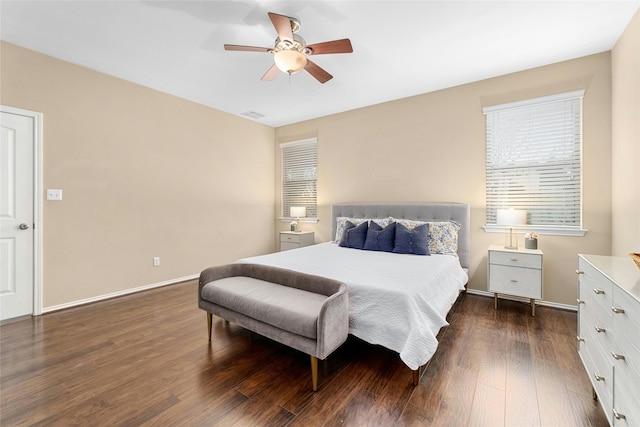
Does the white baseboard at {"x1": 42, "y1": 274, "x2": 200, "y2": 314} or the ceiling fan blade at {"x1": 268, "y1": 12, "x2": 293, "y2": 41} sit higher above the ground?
the ceiling fan blade at {"x1": 268, "y1": 12, "x2": 293, "y2": 41}

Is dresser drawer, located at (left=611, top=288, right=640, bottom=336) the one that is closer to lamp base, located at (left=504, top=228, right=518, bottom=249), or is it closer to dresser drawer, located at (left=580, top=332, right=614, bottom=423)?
dresser drawer, located at (left=580, top=332, right=614, bottom=423)

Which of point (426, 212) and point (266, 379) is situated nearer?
point (266, 379)

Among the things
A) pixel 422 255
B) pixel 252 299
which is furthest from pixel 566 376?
pixel 252 299

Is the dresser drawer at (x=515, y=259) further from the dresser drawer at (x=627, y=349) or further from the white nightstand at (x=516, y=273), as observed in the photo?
the dresser drawer at (x=627, y=349)

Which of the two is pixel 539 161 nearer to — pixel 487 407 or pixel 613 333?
pixel 613 333

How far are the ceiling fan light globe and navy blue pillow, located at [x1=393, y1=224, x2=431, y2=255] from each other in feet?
7.07

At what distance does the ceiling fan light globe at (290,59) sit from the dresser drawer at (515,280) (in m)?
2.97

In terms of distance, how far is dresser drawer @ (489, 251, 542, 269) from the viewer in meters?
2.90

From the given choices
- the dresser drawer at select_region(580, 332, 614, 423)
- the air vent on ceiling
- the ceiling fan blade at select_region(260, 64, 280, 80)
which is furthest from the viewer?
the air vent on ceiling

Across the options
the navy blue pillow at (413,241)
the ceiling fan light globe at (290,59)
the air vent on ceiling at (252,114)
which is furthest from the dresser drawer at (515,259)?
the air vent on ceiling at (252,114)

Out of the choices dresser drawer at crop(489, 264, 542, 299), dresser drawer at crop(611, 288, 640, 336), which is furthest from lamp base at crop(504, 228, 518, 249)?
dresser drawer at crop(611, 288, 640, 336)

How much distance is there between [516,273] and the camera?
300 cm

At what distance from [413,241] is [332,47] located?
2.21 m

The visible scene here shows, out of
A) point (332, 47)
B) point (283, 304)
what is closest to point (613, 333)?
point (283, 304)
